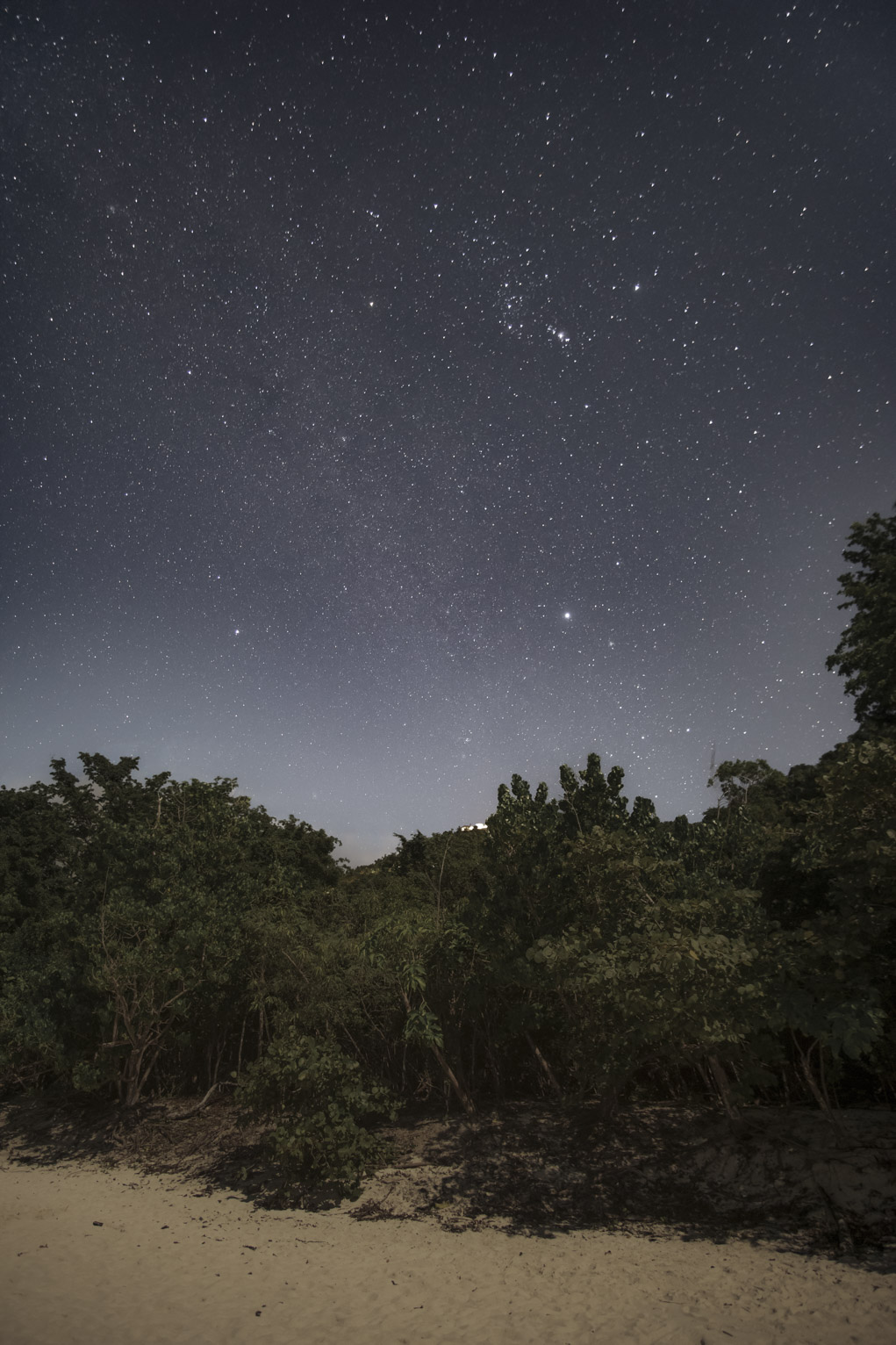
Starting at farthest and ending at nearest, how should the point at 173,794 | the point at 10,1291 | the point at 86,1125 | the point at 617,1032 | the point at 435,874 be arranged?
the point at 435,874 < the point at 173,794 < the point at 86,1125 < the point at 617,1032 < the point at 10,1291

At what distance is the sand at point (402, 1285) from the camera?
744cm

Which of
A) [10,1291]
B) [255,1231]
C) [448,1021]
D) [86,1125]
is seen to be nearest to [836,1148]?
[448,1021]

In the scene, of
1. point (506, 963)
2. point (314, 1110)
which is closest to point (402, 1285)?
point (314, 1110)

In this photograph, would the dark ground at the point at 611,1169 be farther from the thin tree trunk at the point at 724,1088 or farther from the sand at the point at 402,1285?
the sand at the point at 402,1285

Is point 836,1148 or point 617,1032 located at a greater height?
point 617,1032

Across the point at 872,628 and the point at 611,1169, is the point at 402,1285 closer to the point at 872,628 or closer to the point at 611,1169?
the point at 611,1169

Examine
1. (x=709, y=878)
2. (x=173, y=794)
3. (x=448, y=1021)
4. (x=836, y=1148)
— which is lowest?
(x=836, y=1148)

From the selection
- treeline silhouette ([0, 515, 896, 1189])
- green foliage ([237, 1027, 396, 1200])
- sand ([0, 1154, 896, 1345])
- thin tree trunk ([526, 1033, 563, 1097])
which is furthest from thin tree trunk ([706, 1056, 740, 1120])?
green foliage ([237, 1027, 396, 1200])

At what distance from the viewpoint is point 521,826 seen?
13336mm

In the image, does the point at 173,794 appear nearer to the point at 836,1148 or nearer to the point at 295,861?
the point at 295,861

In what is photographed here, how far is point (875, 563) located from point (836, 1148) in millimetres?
15552

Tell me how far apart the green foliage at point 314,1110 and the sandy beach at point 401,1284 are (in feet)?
2.54

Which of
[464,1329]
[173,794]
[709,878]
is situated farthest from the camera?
[173,794]

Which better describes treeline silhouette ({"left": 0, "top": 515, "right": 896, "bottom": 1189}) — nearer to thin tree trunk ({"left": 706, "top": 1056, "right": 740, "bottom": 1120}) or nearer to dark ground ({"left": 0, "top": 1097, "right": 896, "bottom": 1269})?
thin tree trunk ({"left": 706, "top": 1056, "right": 740, "bottom": 1120})
